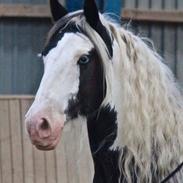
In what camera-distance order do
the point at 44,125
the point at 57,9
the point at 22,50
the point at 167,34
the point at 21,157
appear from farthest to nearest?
the point at 167,34
the point at 22,50
the point at 21,157
the point at 57,9
the point at 44,125

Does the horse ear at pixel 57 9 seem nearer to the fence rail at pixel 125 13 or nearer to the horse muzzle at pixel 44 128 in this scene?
the horse muzzle at pixel 44 128

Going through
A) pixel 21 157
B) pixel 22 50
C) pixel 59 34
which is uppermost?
pixel 59 34

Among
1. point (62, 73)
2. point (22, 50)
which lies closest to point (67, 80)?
point (62, 73)

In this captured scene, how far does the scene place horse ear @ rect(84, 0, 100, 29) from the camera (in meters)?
2.19

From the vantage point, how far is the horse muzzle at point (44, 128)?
203 cm

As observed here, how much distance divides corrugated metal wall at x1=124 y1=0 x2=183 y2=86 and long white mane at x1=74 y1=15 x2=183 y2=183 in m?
2.99

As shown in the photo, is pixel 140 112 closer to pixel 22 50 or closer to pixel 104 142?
pixel 104 142

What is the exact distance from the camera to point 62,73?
212cm

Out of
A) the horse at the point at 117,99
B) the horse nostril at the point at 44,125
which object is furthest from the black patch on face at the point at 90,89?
the horse nostril at the point at 44,125

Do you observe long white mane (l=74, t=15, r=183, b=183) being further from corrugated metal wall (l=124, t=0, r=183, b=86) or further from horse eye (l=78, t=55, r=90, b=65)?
corrugated metal wall (l=124, t=0, r=183, b=86)

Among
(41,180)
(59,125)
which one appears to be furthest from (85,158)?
(41,180)

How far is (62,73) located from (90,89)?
0.36 feet

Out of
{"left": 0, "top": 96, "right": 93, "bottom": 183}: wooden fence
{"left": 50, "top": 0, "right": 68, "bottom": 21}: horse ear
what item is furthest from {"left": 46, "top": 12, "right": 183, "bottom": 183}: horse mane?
{"left": 0, "top": 96, "right": 93, "bottom": 183}: wooden fence

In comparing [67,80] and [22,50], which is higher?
[67,80]
